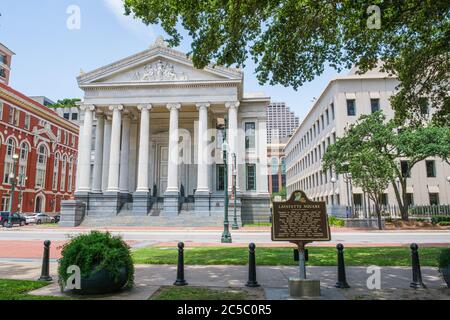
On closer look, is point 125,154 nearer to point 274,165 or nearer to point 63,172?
point 63,172

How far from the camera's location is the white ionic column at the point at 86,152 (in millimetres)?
39388

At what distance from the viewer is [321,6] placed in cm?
1101

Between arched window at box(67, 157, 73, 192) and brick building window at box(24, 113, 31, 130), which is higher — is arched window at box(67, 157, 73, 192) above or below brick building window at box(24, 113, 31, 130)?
below

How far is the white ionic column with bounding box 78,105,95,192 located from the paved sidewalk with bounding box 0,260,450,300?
2850 centimetres

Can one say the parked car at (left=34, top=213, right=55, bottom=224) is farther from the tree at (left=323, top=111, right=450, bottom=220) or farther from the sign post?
the sign post

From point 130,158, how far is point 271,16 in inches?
1417

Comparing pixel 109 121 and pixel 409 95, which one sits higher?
pixel 109 121

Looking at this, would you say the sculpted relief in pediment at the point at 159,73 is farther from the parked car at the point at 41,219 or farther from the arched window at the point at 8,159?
the arched window at the point at 8,159

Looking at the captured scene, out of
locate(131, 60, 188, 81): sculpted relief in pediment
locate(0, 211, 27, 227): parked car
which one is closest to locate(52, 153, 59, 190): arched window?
locate(0, 211, 27, 227): parked car

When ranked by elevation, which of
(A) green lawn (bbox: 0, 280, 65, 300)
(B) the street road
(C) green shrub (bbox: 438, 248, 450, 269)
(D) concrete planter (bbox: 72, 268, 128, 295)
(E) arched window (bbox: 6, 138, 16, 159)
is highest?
(E) arched window (bbox: 6, 138, 16, 159)

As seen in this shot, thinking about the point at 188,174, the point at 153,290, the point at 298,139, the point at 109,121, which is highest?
the point at 298,139

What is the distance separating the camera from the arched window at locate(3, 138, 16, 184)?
52.8 metres
